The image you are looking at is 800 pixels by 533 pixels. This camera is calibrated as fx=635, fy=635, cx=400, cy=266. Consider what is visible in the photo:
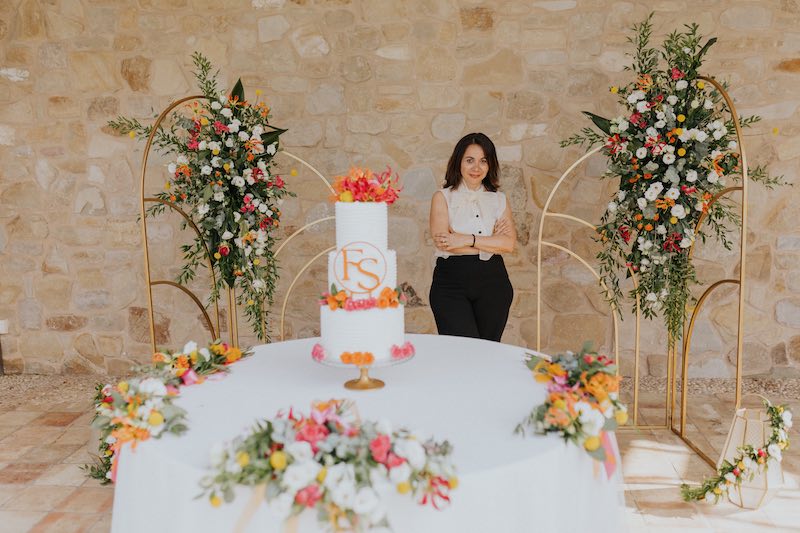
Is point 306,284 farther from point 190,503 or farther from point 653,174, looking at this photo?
point 190,503

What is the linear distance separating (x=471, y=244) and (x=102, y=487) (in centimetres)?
206

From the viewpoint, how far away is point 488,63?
13.7 feet

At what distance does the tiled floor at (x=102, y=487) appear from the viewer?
256 centimetres

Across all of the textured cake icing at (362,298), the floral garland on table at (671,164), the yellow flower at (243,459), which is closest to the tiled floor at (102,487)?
the floral garland on table at (671,164)

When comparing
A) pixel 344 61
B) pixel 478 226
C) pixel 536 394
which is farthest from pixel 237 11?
pixel 536 394

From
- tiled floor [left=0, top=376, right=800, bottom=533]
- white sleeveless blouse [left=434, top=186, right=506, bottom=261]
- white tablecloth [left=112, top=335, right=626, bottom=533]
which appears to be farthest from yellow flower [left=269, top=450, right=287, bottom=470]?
white sleeveless blouse [left=434, top=186, right=506, bottom=261]

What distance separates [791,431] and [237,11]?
165 inches

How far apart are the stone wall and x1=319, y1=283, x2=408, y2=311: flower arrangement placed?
2.52 meters

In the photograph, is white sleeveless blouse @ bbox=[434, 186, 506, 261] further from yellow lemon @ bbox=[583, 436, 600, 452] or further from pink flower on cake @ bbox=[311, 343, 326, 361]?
yellow lemon @ bbox=[583, 436, 600, 452]

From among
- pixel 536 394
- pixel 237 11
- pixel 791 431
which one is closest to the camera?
pixel 536 394

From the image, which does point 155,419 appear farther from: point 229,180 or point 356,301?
point 229,180

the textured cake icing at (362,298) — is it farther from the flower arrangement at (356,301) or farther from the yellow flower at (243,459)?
the yellow flower at (243,459)

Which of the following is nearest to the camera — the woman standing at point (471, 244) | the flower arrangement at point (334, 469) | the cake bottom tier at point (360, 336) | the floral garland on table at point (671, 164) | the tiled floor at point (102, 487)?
the flower arrangement at point (334, 469)

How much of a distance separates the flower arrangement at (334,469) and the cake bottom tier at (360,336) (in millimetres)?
402
